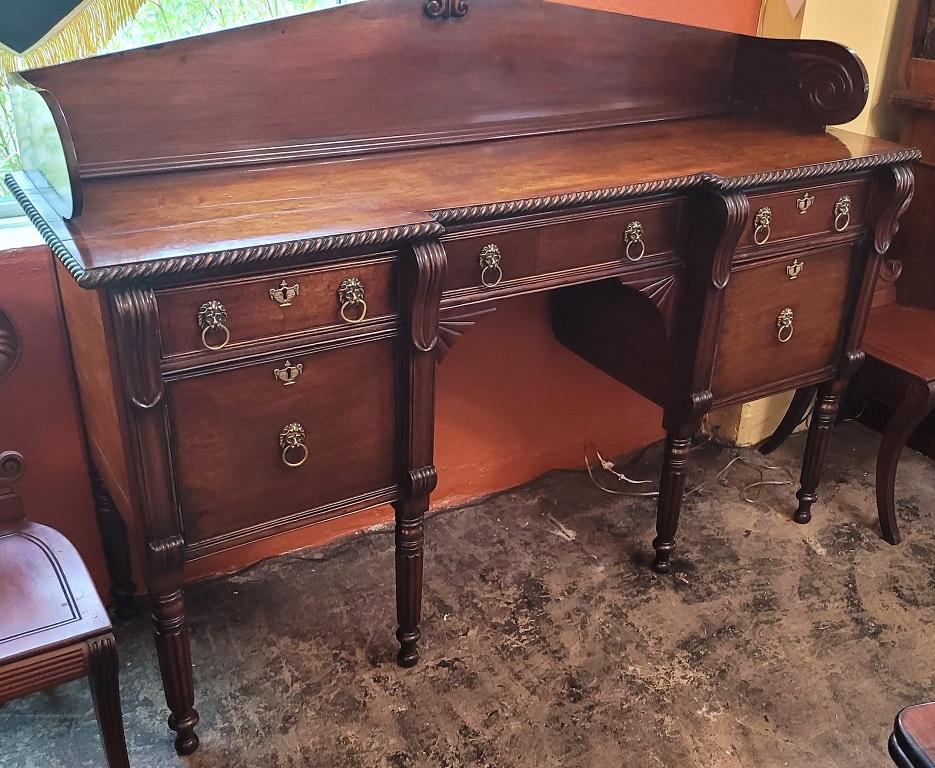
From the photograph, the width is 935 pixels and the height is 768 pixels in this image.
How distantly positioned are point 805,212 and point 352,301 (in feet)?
3.35

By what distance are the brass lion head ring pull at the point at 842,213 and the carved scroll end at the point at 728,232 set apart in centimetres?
29

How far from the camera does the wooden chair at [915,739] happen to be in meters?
1.06

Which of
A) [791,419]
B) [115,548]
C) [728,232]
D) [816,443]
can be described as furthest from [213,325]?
[791,419]

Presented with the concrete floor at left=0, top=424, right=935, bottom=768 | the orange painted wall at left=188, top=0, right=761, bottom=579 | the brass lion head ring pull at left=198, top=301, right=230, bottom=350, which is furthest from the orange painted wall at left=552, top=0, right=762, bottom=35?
→ the concrete floor at left=0, top=424, right=935, bottom=768

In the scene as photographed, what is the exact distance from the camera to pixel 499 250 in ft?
5.31

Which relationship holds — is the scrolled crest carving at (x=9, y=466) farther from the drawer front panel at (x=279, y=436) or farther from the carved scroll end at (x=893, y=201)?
the carved scroll end at (x=893, y=201)

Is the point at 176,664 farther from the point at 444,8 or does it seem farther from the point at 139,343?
the point at 444,8

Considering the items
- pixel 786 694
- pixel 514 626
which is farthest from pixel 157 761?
pixel 786 694

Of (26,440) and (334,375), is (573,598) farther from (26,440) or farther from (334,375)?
(26,440)

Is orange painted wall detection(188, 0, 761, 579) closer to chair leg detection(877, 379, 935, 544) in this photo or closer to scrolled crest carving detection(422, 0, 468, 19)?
scrolled crest carving detection(422, 0, 468, 19)

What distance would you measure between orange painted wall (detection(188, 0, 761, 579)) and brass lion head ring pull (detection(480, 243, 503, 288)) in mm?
590

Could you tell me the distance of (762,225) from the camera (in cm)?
188

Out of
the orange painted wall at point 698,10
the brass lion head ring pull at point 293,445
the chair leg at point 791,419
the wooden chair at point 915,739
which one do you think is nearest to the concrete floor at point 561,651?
the chair leg at point 791,419

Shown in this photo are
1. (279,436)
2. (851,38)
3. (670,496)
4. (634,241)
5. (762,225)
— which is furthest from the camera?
(851,38)
